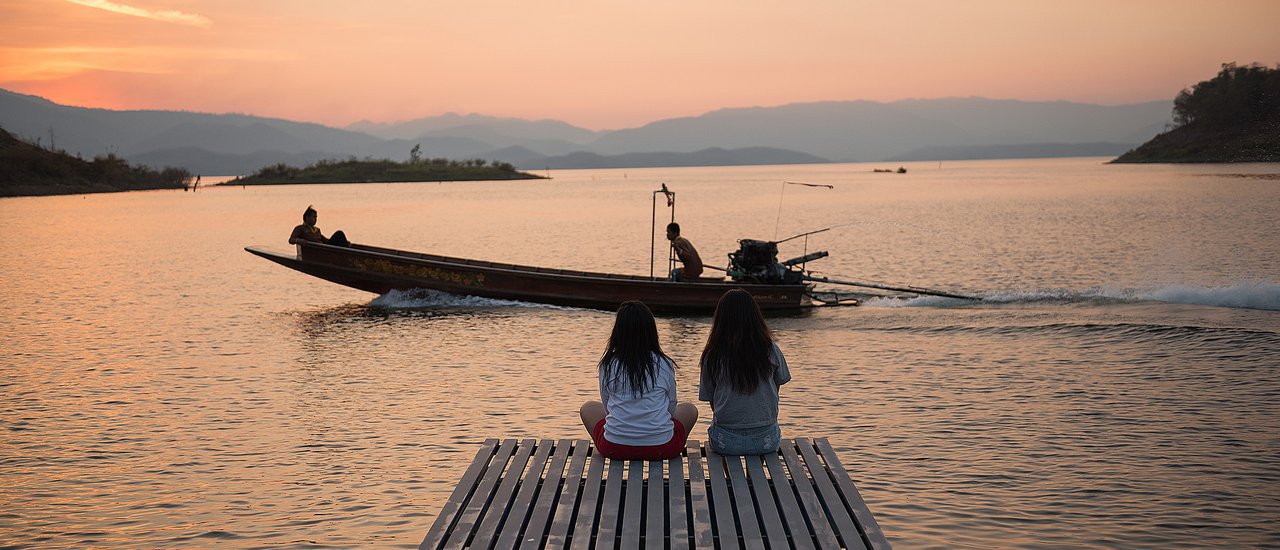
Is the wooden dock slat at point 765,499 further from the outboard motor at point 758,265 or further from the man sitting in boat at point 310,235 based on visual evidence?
the man sitting in boat at point 310,235

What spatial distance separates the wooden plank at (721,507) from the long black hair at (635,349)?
654 mm

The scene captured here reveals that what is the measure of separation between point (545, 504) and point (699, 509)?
834 millimetres

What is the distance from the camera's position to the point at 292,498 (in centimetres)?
865

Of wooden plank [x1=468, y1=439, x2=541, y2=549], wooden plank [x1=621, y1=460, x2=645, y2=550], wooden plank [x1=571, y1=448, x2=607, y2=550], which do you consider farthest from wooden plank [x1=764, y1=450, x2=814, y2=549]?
wooden plank [x1=468, y1=439, x2=541, y2=549]

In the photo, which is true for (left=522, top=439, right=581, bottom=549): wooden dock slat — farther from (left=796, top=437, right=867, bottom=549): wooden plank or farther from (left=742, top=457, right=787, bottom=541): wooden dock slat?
(left=796, top=437, right=867, bottom=549): wooden plank

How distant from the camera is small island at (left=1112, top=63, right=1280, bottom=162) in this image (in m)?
122

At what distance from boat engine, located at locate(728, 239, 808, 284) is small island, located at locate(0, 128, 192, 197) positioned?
91.9 m

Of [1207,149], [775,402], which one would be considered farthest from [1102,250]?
[1207,149]

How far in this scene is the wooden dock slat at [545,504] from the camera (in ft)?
16.1

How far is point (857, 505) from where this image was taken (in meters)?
5.25

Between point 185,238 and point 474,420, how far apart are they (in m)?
38.3

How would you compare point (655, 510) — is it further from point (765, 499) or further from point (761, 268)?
point (761, 268)

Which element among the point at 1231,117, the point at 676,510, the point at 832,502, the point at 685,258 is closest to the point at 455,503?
the point at 676,510

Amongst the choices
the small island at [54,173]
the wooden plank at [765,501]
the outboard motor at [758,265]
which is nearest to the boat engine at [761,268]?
the outboard motor at [758,265]
